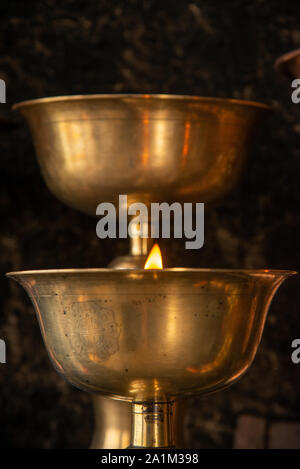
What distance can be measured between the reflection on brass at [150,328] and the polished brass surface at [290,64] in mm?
211

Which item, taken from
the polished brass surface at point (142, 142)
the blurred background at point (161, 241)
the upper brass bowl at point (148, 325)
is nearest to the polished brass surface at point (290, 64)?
the polished brass surface at point (142, 142)

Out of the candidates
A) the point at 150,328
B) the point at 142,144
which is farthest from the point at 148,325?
the point at 142,144

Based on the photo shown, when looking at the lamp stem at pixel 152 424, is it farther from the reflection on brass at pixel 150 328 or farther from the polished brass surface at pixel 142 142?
the polished brass surface at pixel 142 142

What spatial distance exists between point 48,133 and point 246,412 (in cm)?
48

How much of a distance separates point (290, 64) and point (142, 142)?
0.17m

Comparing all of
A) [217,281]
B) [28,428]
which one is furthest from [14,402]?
[217,281]

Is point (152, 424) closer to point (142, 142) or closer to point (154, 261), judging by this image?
point (154, 261)

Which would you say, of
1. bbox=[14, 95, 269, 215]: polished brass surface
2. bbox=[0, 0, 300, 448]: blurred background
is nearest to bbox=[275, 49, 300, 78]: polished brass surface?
bbox=[14, 95, 269, 215]: polished brass surface

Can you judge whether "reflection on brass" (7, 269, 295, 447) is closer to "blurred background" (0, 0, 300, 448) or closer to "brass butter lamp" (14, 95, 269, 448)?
"brass butter lamp" (14, 95, 269, 448)

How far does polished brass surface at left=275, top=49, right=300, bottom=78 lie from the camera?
0.82m

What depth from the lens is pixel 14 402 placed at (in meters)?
1.18

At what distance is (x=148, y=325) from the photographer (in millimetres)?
714

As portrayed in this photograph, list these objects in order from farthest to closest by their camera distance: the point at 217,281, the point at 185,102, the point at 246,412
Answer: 1. the point at 246,412
2. the point at 185,102
3. the point at 217,281

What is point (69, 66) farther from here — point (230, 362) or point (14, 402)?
point (230, 362)
